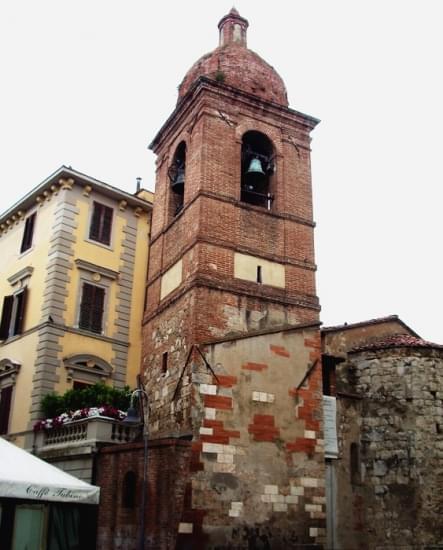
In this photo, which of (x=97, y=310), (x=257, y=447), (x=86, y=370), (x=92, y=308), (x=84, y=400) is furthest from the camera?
(x=97, y=310)

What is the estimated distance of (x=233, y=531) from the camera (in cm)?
1362

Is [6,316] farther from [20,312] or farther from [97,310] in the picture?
[97,310]

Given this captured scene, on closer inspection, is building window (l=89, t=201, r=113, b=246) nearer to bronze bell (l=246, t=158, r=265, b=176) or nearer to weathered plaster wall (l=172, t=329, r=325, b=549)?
bronze bell (l=246, t=158, r=265, b=176)

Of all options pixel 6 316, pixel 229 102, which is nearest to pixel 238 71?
pixel 229 102

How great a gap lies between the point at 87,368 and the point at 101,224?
496 centimetres

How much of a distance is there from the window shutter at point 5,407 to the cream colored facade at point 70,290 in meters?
0.10

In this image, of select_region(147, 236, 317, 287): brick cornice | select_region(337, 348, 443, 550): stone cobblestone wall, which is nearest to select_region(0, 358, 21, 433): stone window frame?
select_region(147, 236, 317, 287): brick cornice

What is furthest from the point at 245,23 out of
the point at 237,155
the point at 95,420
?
the point at 95,420

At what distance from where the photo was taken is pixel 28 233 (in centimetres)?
2239

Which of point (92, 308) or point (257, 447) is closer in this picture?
point (257, 447)

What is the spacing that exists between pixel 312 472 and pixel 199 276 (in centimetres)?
531

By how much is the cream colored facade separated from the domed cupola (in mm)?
4629

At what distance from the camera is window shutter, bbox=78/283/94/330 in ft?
65.5

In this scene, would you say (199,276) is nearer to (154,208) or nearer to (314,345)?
(314,345)
